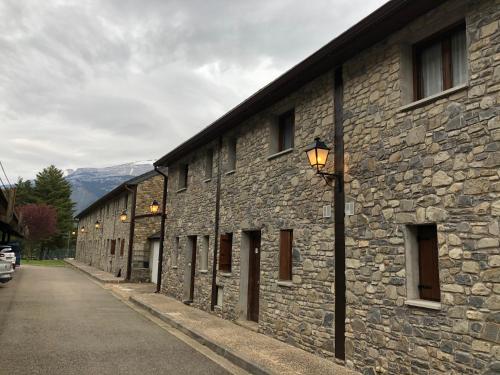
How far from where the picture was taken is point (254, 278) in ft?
33.1

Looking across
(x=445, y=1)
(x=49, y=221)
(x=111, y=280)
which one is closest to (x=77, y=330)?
(x=445, y=1)

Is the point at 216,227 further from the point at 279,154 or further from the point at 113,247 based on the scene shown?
the point at 113,247

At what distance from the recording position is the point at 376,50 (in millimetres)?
6656

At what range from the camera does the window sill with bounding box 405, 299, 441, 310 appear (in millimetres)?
5180

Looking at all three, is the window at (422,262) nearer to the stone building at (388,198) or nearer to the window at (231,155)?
the stone building at (388,198)

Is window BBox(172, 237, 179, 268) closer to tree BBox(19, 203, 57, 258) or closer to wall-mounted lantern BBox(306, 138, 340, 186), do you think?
wall-mounted lantern BBox(306, 138, 340, 186)

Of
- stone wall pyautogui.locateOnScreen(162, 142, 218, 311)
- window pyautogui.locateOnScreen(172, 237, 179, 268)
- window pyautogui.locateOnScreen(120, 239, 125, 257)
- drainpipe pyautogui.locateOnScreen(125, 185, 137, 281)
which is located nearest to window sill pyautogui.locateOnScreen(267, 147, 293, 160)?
stone wall pyautogui.locateOnScreen(162, 142, 218, 311)

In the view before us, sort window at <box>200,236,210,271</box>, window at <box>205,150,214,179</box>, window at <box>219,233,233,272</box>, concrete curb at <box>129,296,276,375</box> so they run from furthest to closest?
1. window at <box>205,150,214,179</box>
2. window at <box>200,236,210,271</box>
3. window at <box>219,233,233,272</box>
4. concrete curb at <box>129,296,276,375</box>

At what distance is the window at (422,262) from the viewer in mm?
5480

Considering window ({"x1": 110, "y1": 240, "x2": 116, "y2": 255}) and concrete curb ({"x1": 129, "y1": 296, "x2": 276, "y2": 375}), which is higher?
window ({"x1": 110, "y1": 240, "x2": 116, "y2": 255})

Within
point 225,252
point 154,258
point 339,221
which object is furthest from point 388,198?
point 154,258

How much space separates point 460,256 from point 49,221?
178 feet

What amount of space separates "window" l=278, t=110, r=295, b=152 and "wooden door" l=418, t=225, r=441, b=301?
13.4 ft

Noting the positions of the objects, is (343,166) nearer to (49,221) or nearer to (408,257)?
(408,257)
